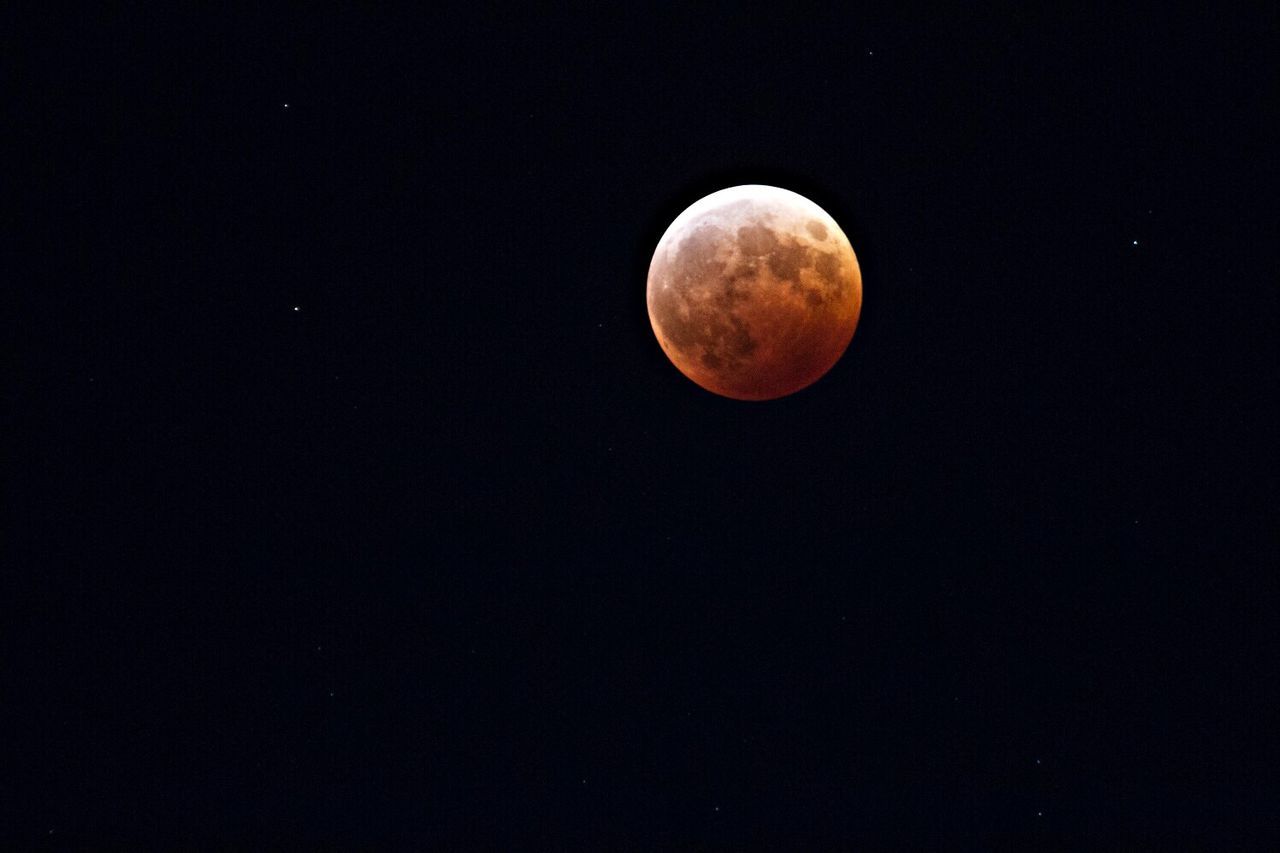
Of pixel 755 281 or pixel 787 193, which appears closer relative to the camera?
pixel 755 281

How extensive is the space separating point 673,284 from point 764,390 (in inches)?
25.9

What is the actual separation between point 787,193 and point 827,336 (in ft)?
2.30

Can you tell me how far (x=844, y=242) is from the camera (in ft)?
18.0

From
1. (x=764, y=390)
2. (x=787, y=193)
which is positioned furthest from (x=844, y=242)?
(x=764, y=390)

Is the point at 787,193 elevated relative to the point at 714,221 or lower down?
elevated

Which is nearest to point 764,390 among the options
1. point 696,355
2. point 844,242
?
point 696,355

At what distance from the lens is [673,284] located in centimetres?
536

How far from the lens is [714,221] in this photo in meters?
5.31

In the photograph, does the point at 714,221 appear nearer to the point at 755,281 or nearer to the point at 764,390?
the point at 755,281

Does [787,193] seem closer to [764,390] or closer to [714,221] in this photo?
[714,221]

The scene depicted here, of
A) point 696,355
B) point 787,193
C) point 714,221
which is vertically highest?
point 787,193

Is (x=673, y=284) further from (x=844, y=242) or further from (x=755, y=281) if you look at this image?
(x=844, y=242)

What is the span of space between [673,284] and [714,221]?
13.0 inches

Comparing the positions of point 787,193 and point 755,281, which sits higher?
point 787,193
